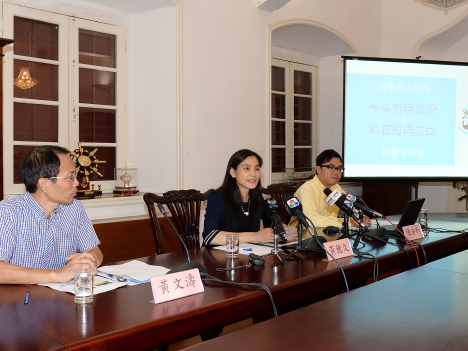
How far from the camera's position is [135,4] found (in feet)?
11.8

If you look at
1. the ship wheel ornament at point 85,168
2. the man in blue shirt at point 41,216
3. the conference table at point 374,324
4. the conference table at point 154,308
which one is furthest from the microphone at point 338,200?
the ship wheel ornament at point 85,168

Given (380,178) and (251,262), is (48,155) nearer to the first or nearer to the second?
(251,262)

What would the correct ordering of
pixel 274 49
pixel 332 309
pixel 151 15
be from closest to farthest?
pixel 332 309, pixel 151 15, pixel 274 49

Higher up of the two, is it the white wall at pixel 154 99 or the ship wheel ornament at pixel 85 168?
the white wall at pixel 154 99

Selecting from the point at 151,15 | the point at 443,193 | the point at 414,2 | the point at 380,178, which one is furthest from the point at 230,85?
the point at 443,193

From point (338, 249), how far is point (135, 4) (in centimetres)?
251

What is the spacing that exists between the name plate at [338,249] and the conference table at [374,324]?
40 centimetres

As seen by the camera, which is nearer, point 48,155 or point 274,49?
point 48,155

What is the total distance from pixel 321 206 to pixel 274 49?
91.9 inches

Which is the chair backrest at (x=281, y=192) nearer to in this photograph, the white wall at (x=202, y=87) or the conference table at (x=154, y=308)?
the white wall at (x=202, y=87)

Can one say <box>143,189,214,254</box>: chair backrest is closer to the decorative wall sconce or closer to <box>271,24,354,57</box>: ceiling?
the decorative wall sconce

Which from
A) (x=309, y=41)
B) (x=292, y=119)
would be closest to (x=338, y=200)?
(x=292, y=119)

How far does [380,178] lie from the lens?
4605 mm

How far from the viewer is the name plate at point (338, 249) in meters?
2.02
